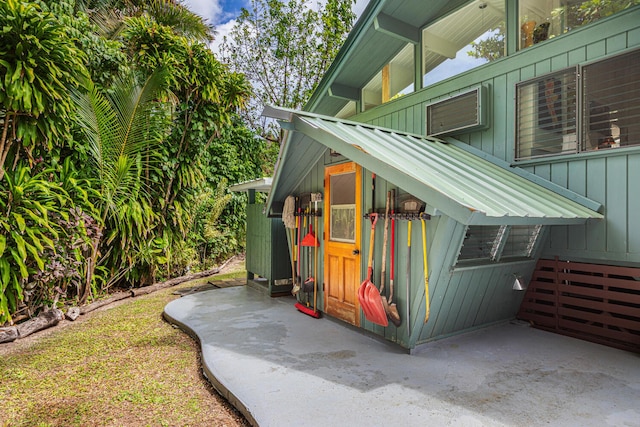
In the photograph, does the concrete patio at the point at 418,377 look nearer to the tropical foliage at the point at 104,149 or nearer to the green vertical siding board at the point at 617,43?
the tropical foliage at the point at 104,149

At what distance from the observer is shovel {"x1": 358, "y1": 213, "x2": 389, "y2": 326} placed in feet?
11.5

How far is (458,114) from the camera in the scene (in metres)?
4.64

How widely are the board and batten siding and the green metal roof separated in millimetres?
147

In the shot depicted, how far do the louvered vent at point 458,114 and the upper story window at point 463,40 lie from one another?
436 millimetres

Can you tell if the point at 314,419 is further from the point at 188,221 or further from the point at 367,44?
the point at 188,221

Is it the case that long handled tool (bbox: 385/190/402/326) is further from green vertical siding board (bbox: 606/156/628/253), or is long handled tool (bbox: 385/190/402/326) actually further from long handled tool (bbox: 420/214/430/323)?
green vertical siding board (bbox: 606/156/628/253)

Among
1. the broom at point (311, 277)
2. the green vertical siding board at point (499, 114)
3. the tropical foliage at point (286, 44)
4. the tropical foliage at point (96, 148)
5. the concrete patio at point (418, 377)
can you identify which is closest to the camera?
the concrete patio at point (418, 377)

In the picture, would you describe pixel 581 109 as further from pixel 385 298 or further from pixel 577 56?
pixel 385 298

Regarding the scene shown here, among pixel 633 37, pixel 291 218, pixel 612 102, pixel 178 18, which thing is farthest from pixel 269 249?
pixel 178 18

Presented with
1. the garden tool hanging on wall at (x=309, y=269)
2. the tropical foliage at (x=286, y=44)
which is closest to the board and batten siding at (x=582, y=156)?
the garden tool hanging on wall at (x=309, y=269)

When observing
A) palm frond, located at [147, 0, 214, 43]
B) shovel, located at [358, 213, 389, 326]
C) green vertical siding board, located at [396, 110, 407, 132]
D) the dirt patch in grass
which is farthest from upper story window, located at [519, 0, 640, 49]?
palm frond, located at [147, 0, 214, 43]

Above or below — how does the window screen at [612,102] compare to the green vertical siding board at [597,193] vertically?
above

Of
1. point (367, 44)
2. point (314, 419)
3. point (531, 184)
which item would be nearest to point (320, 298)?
point (314, 419)

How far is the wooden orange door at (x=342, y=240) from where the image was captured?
4133mm
